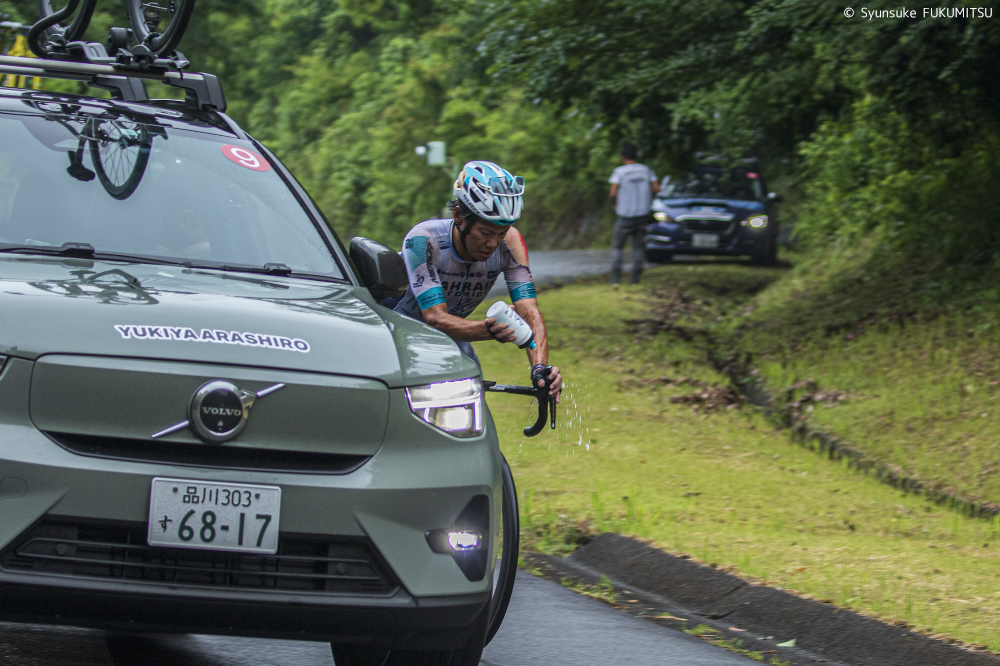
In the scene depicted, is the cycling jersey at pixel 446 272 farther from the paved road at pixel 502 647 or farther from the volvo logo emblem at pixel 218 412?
the volvo logo emblem at pixel 218 412

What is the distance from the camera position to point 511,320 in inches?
198

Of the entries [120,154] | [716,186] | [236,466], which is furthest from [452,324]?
[716,186]

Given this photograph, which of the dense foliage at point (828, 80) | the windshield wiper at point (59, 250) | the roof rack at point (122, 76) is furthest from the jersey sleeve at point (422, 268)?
the dense foliage at point (828, 80)

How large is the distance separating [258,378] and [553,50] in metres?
12.5

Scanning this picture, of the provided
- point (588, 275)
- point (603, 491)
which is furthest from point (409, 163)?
point (603, 491)

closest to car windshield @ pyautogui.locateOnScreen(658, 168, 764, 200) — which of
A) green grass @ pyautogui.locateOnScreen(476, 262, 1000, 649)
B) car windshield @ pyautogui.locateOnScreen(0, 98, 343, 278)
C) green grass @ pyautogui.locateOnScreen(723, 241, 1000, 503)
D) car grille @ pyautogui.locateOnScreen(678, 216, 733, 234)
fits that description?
car grille @ pyautogui.locateOnScreen(678, 216, 733, 234)

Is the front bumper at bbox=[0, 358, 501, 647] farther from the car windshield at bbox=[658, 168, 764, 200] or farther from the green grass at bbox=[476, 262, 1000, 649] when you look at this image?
the car windshield at bbox=[658, 168, 764, 200]

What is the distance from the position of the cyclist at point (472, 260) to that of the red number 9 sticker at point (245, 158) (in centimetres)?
67

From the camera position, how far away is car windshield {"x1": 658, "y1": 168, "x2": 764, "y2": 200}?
24.0 metres

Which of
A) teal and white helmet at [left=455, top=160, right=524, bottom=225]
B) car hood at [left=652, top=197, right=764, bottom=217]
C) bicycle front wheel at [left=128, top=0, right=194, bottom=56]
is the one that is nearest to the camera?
teal and white helmet at [left=455, top=160, right=524, bottom=225]

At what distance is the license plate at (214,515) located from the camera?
3.56 metres

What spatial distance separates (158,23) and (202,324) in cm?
368

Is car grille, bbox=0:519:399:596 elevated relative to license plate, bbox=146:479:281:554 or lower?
lower

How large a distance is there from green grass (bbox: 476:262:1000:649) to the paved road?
2.90 feet
